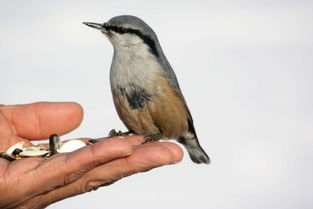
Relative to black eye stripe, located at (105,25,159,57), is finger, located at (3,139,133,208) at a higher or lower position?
lower

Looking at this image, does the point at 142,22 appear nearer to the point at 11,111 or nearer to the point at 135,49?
the point at 135,49

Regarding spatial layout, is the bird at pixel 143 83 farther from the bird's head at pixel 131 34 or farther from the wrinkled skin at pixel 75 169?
the wrinkled skin at pixel 75 169

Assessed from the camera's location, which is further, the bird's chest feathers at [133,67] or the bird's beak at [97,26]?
the bird's beak at [97,26]

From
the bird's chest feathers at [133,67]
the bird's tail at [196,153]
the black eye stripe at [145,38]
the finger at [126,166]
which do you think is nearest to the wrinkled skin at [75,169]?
the finger at [126,166]

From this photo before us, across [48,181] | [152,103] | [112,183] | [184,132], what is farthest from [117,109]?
[48,181]

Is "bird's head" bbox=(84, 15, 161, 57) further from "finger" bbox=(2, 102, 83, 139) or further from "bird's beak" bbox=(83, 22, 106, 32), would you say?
"finger" bbox=(2, 102, 83, 139)

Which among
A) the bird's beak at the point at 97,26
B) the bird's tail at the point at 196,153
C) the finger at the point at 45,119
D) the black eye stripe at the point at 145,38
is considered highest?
the bird's beak at the point at 97,26

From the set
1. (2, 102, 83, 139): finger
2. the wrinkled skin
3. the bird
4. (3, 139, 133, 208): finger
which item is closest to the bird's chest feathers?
the bird
